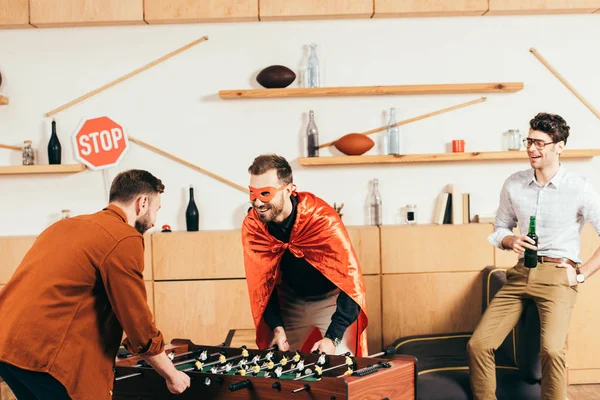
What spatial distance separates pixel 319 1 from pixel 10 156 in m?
2.39

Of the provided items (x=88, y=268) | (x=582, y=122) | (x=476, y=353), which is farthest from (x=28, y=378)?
(x=582, y=122)

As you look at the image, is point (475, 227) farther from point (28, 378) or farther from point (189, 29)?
point (28, 378)

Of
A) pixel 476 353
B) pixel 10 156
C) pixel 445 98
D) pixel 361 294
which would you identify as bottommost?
pixel 476 353

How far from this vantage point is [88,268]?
7.61 feet

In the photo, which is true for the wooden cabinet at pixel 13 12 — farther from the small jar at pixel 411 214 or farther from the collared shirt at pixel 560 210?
the collared shirt at pixel 560 210

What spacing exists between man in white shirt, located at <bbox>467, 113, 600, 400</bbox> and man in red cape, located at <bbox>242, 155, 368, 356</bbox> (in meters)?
0.67

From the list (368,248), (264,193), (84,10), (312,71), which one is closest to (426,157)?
(368,248)

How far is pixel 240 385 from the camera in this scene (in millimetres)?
2395

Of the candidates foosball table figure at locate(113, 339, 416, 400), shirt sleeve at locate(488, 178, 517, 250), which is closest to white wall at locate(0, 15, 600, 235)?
shirt sleeve at locate(488, 178, 517, 250)

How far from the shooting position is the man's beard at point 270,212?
3.10m

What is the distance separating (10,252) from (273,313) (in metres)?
2.26

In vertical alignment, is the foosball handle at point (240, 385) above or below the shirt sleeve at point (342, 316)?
below

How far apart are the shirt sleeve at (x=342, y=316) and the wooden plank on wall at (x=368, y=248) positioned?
1.45 metres

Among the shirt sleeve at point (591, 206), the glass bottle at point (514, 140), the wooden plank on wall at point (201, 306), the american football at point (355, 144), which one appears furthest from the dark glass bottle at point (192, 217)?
the shirt sleeve at point (591, 206)
